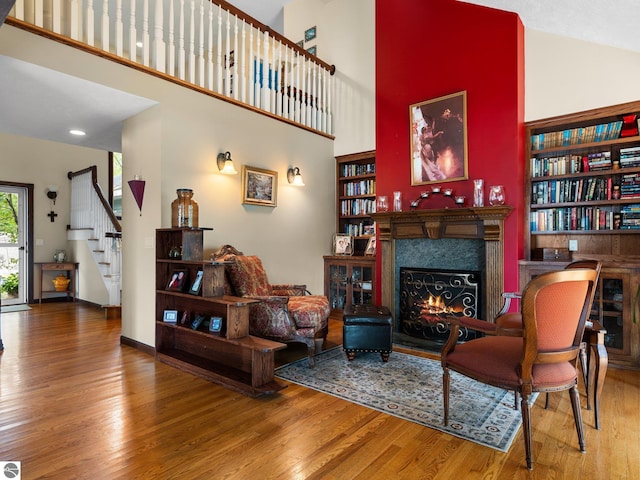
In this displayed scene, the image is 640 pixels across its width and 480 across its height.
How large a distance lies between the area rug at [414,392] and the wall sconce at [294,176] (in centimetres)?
233

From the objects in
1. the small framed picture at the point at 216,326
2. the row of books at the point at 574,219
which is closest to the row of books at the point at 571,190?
the row of books at the point at 574,219

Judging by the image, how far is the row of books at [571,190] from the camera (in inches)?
139

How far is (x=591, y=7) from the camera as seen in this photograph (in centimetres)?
254

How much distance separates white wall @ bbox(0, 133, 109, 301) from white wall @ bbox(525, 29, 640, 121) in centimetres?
766

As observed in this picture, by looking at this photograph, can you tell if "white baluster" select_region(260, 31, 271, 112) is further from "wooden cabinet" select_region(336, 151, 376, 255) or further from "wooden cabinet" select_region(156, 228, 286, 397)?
"wooden cabinet" select_region(156, 228, 286, 397)

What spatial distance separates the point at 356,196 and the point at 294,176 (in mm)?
1048

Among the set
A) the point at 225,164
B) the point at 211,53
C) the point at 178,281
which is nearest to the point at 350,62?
the point at 211,53

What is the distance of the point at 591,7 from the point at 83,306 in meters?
8.04

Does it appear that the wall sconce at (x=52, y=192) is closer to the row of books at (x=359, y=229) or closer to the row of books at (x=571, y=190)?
the row of books at (x=359, y=229)

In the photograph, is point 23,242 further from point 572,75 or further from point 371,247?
point 572,75

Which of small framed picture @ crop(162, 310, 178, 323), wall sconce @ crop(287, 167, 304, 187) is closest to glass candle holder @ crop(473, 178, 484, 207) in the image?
wall sconce @ crop(287, 167, 304, 187)

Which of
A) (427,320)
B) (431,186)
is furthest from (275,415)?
(431,186)

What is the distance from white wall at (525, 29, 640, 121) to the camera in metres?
3.36

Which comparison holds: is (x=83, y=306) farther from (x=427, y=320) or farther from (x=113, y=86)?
(x=427, y=320)
